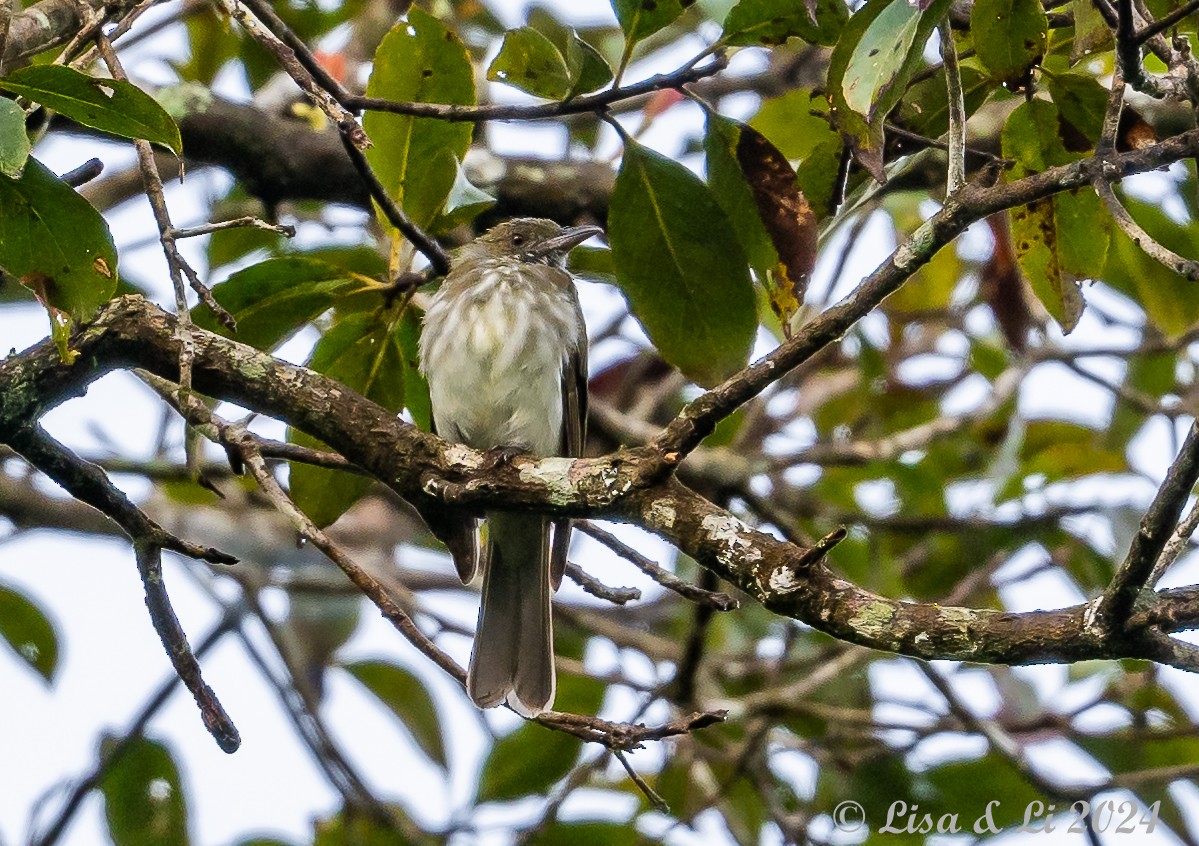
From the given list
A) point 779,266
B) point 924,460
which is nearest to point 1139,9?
point 779,266

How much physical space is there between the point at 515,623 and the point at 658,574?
144 cm

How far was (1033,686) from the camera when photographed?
5.00 metres

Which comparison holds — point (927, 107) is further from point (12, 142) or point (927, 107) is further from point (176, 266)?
point (12, 142)

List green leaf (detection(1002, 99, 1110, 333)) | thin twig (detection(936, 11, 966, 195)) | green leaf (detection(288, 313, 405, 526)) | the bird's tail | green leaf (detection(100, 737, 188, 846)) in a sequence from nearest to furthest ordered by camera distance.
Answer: thin twig (detection(936, 11, 966, 195)), green leaf (detection(1002, 99, 1110, 333)), green leaf (detection(288, 313, 405, 526)), the bird's tail, green leaf (detection(100, 737, 188, 846))

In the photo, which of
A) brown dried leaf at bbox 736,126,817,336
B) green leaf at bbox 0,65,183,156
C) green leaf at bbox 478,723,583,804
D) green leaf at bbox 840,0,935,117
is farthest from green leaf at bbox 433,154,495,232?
green leaf at bbox 478,723,583,804

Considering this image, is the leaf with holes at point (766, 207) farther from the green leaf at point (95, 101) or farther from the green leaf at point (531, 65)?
the green leaf at point (95, 101)

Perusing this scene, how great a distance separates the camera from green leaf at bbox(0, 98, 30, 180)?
1.87 meters

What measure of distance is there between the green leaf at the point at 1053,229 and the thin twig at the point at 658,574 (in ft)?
2.73

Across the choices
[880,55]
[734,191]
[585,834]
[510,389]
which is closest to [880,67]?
[880,55]

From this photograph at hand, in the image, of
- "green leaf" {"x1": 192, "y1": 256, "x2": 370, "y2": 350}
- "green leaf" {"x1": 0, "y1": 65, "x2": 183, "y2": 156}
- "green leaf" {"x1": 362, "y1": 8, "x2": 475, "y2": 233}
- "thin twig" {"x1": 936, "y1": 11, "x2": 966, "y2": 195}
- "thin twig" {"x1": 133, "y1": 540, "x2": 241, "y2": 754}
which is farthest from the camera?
"green leaf" {"x1": 192, "y1": 256, "x2": 370, "y2": 350}

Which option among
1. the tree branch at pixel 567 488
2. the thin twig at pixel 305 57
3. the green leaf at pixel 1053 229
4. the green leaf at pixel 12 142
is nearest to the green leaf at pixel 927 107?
the green leaf at pixel 1053 229

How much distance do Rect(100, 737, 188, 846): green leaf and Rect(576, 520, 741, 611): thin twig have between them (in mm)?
2377

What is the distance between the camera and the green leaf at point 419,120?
118 inches

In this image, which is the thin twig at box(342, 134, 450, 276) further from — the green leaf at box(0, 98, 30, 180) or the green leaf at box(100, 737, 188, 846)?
the green leaf at box(100, 737, 188, 846)
